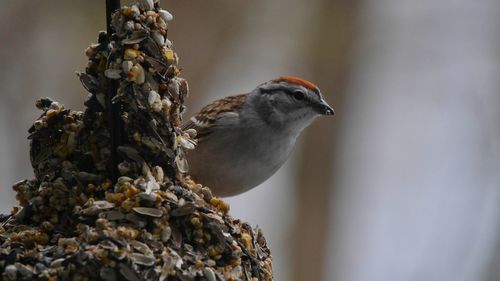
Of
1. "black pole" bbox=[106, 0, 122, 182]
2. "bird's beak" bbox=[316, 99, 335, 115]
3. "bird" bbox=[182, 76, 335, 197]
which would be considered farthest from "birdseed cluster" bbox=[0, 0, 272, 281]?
"bird's beak" bbox=[316, 99, 335, 115]

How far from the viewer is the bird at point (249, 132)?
5.30 metres

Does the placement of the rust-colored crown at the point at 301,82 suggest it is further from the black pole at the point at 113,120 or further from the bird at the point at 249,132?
the black pole at the point at 113,120

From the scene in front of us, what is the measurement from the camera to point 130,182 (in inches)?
141

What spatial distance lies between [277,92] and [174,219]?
2374mm

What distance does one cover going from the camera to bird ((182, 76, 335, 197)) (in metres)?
5.30

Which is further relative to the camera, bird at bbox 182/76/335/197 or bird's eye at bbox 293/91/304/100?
bird's eye at bbox 293/91/304/100

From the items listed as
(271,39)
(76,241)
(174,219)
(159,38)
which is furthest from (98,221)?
(271,39)

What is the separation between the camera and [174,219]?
3535 mm

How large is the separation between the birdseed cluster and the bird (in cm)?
133

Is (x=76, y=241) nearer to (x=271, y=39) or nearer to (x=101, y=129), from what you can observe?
(x=101, y=129)

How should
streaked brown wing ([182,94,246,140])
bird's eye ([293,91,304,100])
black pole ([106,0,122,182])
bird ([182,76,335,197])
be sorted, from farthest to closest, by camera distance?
1. bird's eye ([293,91,304,100])
2. streaked brown wing ([182,94,246,140])
3. bird ([182,76,335,197])
4. black pole ([106,0,122,182])

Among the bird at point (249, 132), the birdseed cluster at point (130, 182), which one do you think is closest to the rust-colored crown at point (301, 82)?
the bird at point (249, 132)

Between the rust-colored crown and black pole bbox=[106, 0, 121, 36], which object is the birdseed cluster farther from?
the rust-colored crown

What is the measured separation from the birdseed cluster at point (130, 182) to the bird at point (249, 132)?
4.36 ft
